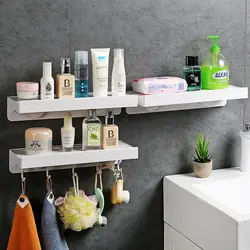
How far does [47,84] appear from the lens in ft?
6.50

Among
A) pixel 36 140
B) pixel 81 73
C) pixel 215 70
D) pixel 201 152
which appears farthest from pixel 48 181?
pixel 215 70

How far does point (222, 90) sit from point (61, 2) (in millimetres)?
694

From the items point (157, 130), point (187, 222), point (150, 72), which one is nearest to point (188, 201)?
point (187, 222)

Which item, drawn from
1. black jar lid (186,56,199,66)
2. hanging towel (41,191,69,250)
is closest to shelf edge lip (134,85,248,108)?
black jar lid (186,56,199,66)

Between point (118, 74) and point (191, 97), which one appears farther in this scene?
point (191, 97)

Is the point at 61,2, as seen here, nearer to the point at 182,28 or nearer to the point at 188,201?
the point at 182,28

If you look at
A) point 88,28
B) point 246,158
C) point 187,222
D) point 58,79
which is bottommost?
point 187,222

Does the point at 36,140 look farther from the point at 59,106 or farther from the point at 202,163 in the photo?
the point at 202,163

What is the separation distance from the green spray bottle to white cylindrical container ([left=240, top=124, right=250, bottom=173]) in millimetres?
248

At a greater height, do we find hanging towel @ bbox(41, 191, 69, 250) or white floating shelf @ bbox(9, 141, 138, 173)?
white floating shelf @ bbox(9, 141, 138, 173)

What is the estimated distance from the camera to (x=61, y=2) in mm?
2086

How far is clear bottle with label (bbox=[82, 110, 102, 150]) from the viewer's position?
2.06 m

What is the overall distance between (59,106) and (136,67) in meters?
0.40

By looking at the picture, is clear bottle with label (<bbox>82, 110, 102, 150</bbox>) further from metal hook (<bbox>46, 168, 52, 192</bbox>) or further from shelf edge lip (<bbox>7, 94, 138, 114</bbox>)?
metal hook (<bbox>46, 168, 52, 192</bbox>)
